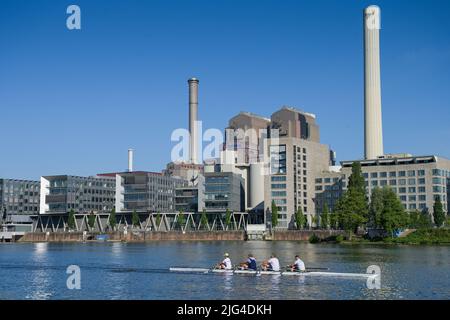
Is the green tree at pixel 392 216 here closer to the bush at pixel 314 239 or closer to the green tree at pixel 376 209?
the green tree at pixel 376 209

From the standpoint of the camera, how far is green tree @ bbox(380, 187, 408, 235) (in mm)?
133625

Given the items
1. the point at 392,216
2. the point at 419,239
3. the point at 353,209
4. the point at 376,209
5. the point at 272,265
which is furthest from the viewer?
the point at 376,209

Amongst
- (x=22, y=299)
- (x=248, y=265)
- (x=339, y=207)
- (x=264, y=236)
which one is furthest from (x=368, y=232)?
(x=22, y=299)

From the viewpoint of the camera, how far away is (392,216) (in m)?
134

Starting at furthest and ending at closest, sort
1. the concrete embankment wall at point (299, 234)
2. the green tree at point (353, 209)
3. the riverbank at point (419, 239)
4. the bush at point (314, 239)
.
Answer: the concrete embankment wall at point (299, 234)
the bush at point (314, 239)
the green tree at point (353, 209)
the riverbank at point (419, 239)

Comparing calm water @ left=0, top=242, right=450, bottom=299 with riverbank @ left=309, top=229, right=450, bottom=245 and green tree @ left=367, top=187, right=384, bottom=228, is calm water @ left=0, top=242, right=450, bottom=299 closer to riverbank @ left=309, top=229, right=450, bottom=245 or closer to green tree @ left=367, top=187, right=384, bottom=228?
riverbank @ left=309, top=229, right=450, bottom=245

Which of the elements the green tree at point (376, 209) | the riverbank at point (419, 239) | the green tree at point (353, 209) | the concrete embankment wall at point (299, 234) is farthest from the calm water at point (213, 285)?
the concrete embankment wall at point (299, 234)

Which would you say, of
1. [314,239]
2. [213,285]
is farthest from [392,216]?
[213,285]

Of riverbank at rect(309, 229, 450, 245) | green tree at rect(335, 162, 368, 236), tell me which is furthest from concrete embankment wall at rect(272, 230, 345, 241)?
green tree at rect(335, 162, 368, 236)

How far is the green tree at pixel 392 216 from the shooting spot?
438ft

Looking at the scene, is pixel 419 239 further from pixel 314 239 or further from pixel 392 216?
pixel 314 239
